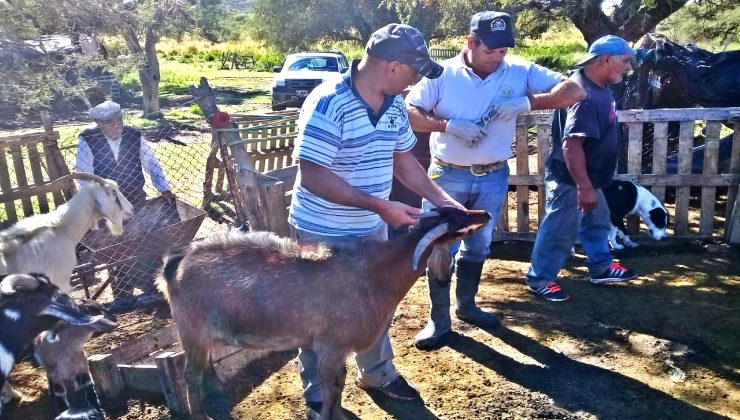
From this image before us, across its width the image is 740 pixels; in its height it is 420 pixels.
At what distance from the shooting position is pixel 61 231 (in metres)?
5.15

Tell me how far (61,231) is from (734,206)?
21.0 ft

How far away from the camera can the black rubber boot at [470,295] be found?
4.93 m

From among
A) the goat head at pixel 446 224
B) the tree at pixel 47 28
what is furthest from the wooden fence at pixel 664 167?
the tree at pixel 47 28

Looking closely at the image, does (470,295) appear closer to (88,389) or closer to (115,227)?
(88,389)

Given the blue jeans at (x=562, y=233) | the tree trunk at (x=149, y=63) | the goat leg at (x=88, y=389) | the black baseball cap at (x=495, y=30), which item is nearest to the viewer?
the goat leg at (x=88, y=389)

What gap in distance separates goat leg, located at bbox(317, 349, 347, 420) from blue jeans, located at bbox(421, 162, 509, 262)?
1745mm

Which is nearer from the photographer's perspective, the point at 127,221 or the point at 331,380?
the point at 331,380

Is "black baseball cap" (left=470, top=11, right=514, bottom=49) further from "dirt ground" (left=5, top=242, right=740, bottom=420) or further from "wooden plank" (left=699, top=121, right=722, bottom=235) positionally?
"wooden plank" (left=699, top=121, right=722, bottom=235)

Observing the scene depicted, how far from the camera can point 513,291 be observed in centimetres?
575

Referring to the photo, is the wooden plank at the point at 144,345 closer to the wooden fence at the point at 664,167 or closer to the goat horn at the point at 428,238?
the goat horn at the point at 428,238

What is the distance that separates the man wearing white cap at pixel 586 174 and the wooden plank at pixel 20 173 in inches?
189

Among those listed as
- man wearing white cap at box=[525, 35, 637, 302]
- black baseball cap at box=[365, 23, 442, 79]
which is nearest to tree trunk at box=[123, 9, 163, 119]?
man wearing white cap at box=[525, 35, 637, 302]

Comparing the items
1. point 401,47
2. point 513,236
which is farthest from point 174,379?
point 513,236

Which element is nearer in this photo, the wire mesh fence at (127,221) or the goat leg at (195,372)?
the goat leg at (195,372)
